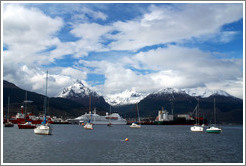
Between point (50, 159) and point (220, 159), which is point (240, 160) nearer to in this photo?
point (220, 159)

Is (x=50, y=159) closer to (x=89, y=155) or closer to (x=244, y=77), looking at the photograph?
(x=89, y=155)

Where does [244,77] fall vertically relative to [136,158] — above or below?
above

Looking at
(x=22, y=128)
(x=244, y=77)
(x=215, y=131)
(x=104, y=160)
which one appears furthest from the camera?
(x=22, y=128)

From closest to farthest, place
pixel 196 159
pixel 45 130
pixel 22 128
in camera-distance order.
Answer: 1. pixel 196 159
2. pixel 45 130
3. pixel 22 128

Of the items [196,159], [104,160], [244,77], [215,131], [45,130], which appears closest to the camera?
[244,77]

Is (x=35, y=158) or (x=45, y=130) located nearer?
(x=35, y=158)

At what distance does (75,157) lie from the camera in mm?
41000

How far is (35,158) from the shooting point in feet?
132

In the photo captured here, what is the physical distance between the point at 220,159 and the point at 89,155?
20705 millimetres

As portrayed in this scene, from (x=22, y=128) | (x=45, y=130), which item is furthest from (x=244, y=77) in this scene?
(x=22, y=128)

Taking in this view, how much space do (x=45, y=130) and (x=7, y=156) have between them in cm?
4125

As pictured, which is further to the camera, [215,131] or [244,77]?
[215,131]

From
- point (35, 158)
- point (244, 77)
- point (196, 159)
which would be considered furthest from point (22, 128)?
A: point (244, 77)

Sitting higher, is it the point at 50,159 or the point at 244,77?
the point at 244,77
